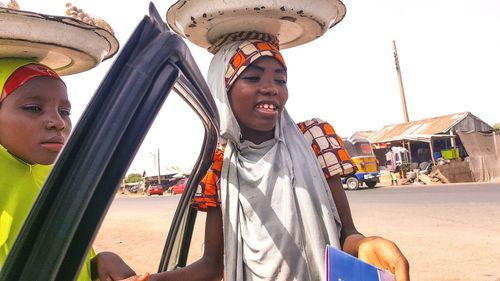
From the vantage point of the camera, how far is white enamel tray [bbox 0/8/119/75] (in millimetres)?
1142

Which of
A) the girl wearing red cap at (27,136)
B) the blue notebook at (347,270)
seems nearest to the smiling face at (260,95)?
the girl wearing red cap at (27,136)

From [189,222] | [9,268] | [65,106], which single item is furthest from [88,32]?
[189,222]

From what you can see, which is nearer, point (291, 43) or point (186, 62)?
point (186, 62)

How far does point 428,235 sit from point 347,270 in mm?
6387

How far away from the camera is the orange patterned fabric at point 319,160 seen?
165 centimetres

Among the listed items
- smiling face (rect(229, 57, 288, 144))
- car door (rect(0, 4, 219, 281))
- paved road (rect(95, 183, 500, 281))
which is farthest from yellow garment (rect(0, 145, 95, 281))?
paved road (rect(95, 183, 500, 281))

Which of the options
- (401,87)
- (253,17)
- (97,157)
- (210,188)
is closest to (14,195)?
(210,188)

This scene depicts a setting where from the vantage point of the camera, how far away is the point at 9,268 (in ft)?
1.95

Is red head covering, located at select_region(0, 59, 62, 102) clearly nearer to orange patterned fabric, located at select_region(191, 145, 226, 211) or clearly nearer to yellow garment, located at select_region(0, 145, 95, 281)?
yellow garment, located at select_region(0, 145, 95, 281)

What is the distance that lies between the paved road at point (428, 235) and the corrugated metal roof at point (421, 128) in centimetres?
1477

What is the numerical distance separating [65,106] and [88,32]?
11.2 inches

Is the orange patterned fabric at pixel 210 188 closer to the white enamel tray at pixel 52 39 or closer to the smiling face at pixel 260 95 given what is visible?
the smiling face at pixel 260 95

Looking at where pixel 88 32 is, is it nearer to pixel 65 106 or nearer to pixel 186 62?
pixel 65 106

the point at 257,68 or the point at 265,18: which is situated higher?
the point at 265,18
